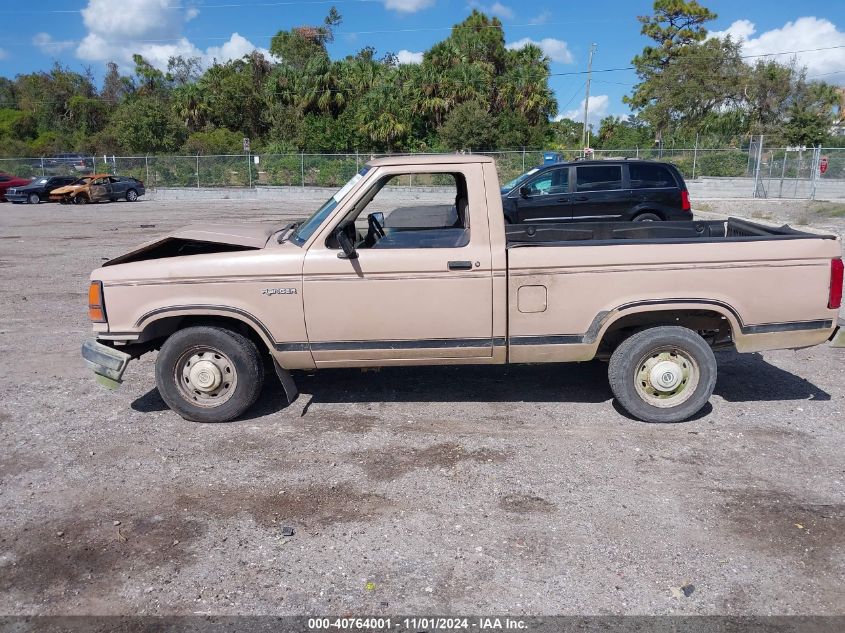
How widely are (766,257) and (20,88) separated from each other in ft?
272

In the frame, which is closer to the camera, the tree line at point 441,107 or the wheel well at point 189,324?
the wheel well at point 189,324

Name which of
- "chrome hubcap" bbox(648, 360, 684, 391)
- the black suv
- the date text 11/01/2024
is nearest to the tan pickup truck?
"chrome hubcap" bbox(648, 360, 684, 391)

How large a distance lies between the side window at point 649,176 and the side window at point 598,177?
252 millimetres

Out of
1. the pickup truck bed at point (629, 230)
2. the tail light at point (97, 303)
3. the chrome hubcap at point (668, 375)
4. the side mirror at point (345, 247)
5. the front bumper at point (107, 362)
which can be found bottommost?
the chrome hubcap at point (668, 375)

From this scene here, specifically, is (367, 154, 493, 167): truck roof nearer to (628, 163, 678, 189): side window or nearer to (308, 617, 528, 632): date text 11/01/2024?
(308, 617, 528, 632): date text 11/01/2024

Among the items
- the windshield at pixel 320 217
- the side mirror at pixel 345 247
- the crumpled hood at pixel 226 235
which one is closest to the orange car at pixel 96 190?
the crumpled hood at pixel 226 235

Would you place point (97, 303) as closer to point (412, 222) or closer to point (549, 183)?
point (412, 222)

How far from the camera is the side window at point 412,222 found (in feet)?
17.5

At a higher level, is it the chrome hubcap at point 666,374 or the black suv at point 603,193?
the black suv at point 603,193

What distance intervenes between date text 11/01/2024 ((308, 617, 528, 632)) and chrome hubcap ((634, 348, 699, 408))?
105 inches

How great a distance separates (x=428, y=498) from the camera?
4.42m

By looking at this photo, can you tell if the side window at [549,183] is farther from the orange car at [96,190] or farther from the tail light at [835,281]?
the orange car at [96,190]

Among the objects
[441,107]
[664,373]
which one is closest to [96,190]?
[441,107]

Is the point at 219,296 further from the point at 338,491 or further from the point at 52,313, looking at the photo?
the point at 52,313
